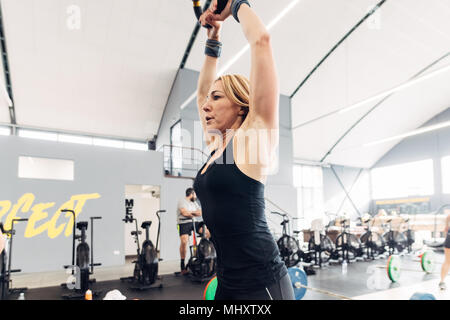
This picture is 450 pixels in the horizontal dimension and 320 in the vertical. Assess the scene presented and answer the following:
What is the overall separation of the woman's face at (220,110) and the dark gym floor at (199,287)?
3.37 m

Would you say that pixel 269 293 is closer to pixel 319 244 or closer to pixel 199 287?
pixel 199 287

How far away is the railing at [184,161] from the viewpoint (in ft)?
28.7

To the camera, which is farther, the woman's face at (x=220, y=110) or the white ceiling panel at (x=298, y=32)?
the white ceiling panel at (x=298, y=32)

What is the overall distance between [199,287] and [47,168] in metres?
4.93

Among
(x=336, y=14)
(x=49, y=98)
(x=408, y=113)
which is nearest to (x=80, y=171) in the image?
(x=49, y=98)

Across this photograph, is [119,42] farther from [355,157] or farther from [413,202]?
[413,202]

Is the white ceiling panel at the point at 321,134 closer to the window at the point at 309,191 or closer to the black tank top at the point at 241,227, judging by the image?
the window at the point at 309,191

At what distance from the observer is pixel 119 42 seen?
27.2ft

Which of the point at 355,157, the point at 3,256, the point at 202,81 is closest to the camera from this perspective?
the point at 202,81

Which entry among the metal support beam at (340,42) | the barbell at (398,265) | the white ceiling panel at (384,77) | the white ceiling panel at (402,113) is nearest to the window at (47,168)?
the barbell at (398,265)

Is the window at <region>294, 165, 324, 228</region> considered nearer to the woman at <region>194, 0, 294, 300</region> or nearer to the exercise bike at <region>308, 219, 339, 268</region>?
the exercise bike at <region>308, 219, 339, 268</region>

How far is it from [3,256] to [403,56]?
11284 millimetres

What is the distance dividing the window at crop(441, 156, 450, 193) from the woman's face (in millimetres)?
15806

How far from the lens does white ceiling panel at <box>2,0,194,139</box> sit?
24.8ft
